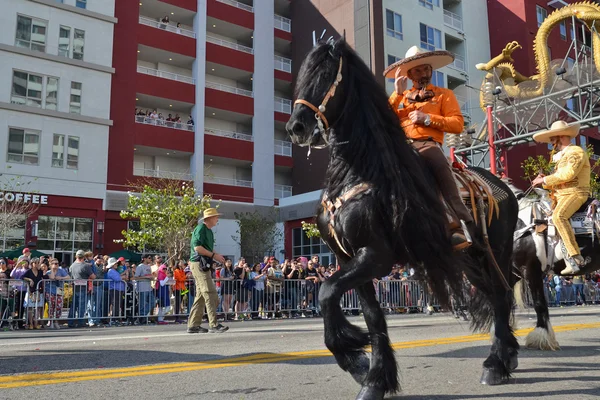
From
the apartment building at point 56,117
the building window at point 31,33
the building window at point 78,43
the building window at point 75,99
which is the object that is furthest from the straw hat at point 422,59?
the building window at point 78,43

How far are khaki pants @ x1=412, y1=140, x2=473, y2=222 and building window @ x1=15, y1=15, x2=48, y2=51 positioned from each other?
111 feet

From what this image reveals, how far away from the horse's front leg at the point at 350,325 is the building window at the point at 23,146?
3238cm

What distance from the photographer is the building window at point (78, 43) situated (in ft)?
115

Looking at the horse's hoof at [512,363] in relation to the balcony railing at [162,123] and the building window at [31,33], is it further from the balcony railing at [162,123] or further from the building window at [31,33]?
the balcony railing at [162,123]

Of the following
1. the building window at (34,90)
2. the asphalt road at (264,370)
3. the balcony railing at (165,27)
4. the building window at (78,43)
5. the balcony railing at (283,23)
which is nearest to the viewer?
the asphalt road at (264,370)

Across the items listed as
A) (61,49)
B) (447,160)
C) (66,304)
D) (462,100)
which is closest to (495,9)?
Result: (462,100)

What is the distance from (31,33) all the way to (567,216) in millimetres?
33594

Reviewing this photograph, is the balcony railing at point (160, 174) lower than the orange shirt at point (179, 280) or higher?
higher

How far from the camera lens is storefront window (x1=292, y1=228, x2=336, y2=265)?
134 feet

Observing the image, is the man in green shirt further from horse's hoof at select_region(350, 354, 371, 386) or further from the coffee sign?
the coffee sign

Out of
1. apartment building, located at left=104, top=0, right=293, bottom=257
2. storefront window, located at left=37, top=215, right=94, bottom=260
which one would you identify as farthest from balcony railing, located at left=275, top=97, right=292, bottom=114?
storefront window, located at left=37, top=215, right=94, bottom=260

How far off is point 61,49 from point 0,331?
1001 inches

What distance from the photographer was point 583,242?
848 centimetres

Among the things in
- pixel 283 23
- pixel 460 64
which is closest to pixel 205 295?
pixel 460 64
